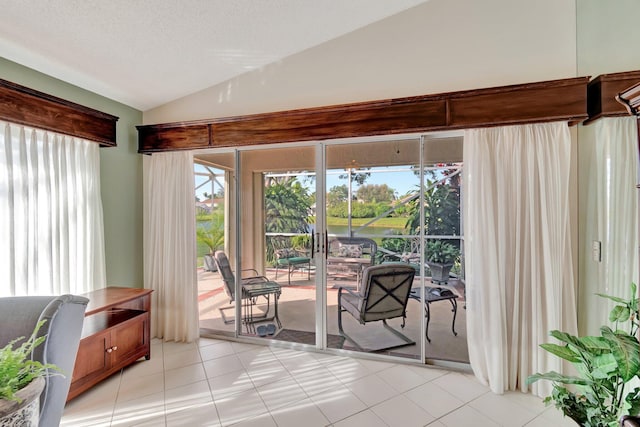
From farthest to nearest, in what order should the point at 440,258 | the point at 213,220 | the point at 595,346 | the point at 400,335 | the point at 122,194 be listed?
the point at 213,220 < the point at 122,194 < the point at 400,335 < the point at 440,258 < the point at 595,346

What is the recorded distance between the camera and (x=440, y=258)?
2.89 m

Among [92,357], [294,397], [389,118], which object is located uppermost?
[389,118]

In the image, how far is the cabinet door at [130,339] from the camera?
2.69m

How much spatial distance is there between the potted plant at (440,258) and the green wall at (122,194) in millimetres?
3267

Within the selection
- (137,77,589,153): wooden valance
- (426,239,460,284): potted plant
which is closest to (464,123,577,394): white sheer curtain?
(137,77,589,153): wooden valance

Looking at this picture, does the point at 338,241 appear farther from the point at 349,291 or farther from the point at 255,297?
the point at 255,297

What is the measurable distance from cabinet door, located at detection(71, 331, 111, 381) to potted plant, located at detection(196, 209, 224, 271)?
1.17 metres

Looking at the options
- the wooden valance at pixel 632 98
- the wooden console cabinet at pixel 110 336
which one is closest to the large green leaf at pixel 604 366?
the wooden valance at pixel 632 98

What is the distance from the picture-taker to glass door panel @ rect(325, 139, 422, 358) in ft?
9.61

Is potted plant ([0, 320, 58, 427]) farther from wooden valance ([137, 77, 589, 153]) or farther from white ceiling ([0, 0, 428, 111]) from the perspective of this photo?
wooden valance ([137, 77, 589, 153])

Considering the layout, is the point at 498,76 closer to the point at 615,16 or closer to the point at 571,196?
the point at 615,16

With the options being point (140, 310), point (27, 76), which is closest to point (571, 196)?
point (140, 310)

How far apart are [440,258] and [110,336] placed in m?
3.03

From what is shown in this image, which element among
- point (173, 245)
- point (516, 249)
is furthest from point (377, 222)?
point (173, 245)
